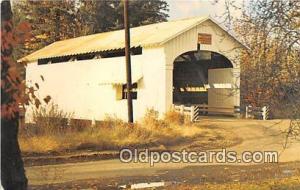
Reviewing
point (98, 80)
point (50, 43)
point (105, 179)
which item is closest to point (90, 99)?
point (98, 80)

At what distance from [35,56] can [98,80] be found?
545cm

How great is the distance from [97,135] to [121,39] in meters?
9.83

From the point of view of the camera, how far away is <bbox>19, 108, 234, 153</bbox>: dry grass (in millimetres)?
15891

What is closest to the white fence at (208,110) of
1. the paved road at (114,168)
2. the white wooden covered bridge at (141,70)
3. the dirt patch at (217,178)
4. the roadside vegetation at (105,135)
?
the white wooden covered bridge at (141,70)

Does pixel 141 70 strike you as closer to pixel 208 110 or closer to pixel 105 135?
pixel 208 110

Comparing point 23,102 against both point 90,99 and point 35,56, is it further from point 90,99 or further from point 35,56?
point 35,56

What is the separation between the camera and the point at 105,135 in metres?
17.6

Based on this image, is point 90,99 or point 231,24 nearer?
point 231,24

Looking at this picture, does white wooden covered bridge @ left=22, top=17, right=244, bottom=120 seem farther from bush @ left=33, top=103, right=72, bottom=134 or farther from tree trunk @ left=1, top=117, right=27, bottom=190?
tree trunk @ left=1, top=117, right=27, bottom=190

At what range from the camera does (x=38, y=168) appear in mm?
13188

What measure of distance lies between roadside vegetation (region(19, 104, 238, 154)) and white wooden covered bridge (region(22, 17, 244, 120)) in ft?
12.0

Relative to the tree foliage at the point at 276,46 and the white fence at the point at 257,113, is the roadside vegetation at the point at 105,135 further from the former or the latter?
the tree foliage at the point at 276,46

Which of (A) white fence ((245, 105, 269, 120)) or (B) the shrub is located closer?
(B) the shrub

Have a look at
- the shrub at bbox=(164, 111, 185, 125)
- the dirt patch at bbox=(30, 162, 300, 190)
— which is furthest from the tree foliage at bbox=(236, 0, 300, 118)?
the shrub at bbox=(164, 111, 185, 125)
